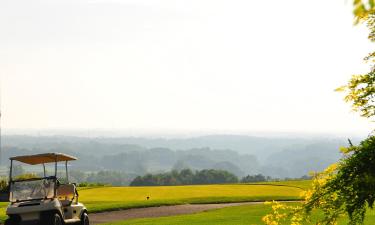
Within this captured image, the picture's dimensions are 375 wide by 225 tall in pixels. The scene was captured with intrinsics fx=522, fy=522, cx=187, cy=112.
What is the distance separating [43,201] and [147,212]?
12867mm

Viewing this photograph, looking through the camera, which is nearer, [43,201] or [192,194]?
[43,201]

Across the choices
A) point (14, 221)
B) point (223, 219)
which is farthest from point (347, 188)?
point (223, 219)

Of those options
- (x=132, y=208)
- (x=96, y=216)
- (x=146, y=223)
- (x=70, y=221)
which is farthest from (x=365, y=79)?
(x=132, y=208)

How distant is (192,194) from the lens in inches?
1700

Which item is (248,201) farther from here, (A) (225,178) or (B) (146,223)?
(A) (225,178)

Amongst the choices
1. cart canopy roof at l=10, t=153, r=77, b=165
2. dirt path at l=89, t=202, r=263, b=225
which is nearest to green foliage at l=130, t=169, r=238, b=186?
dirt path at l=89, t=202, r=263, b=225

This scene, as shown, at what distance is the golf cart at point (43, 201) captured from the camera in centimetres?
1736

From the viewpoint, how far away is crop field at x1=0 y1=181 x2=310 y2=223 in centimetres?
3659

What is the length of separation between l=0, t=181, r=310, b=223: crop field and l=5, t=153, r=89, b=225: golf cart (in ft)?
48.0

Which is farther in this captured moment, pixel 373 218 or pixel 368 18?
pixel 373 218

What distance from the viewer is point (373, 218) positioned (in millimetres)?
21312

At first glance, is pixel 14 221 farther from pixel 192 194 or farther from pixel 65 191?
pixel 192 194

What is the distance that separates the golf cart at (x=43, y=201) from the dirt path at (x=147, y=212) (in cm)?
644

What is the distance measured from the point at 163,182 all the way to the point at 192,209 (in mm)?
124007
